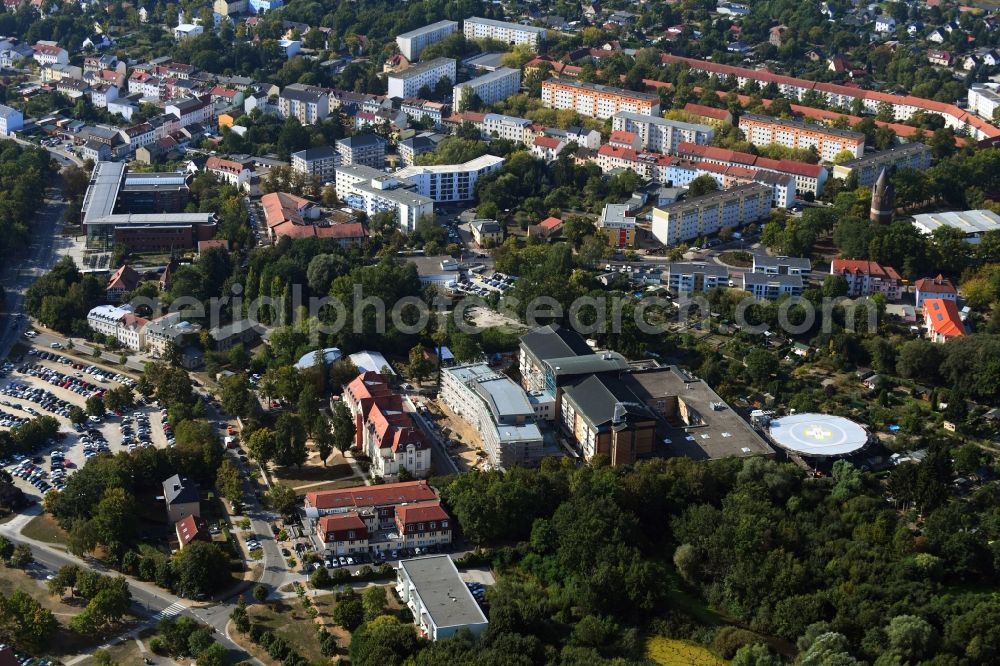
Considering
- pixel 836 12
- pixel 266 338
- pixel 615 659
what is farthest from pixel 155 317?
pixel 836 12

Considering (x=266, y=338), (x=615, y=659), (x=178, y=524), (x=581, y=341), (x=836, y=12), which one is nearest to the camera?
(x=615, y=659)

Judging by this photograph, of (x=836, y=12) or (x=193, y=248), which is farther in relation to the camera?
(x=836, y=12)

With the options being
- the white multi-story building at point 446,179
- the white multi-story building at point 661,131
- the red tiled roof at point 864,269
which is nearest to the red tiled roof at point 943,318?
the red tiled roof at point 864,269

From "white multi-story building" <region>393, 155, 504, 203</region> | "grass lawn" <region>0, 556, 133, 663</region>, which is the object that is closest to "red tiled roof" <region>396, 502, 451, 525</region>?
"grass lawn" <region>0, 556, 133, 663</region>

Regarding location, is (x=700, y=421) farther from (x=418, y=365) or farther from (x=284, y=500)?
(x=284, y=500)

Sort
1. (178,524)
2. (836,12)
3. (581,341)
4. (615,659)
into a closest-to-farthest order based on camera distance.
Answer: (615,659)
(178,524)
(581,341)
(836,12)

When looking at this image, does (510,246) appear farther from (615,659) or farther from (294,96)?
(615,659)
